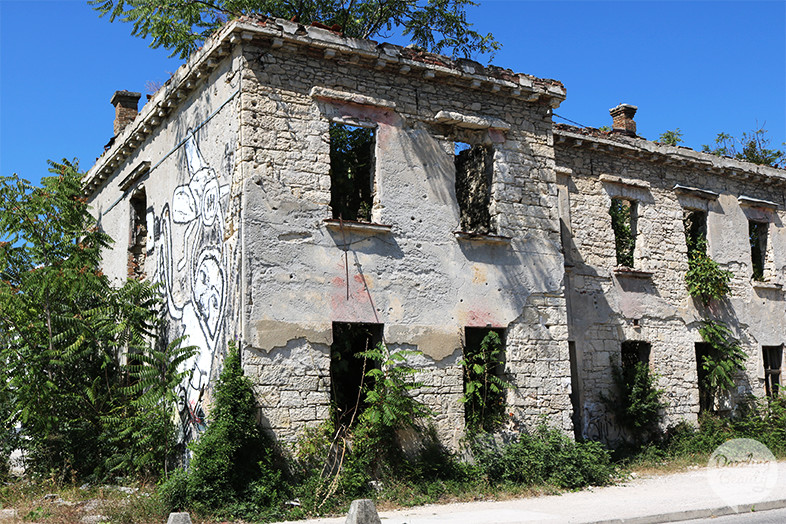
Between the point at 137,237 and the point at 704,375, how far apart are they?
41.4 ft

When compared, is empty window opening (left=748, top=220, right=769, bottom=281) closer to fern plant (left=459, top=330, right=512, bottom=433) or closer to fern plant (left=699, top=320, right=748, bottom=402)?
fern plant (left=699, top=320, right=748, bottom=402)

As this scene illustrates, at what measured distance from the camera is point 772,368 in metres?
17.5

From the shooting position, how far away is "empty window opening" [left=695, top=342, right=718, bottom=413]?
15953mm

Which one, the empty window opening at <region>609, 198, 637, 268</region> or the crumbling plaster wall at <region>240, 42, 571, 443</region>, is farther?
the empty window opening at <region>609, 198, 637, 268</region>

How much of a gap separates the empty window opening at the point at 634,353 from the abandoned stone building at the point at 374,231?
0.07 m

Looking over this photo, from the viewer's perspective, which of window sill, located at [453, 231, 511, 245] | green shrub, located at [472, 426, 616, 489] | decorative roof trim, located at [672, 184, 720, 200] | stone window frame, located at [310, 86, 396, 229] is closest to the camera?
stone window frame, located at [310, 86, 396, 229]

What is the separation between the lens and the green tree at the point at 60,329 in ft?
36.1

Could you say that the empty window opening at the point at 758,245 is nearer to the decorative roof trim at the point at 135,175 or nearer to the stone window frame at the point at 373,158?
the stone window frame at the point at 373,158

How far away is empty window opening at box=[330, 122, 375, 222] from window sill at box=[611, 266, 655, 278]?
5.48 meters

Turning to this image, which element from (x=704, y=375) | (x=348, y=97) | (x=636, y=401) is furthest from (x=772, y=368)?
(x=348, y=97)

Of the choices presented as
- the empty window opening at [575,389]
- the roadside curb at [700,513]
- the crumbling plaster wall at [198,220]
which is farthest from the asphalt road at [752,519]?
the crumbling plaster wall at [198,220]

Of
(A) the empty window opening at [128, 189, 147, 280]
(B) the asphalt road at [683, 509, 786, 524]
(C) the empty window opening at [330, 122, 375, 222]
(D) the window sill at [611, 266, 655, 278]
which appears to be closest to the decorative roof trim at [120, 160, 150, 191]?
(A) the empty window opening at [128, 189, 147, 280]

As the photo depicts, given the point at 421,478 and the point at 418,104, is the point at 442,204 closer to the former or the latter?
the point at 418,104

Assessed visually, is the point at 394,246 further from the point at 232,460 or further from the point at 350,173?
the point at 232,460
